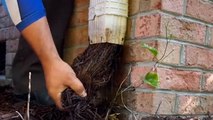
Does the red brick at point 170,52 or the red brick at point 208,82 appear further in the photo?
the red brick at point 208,82

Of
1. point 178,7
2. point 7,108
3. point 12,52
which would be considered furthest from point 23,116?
point 12,52

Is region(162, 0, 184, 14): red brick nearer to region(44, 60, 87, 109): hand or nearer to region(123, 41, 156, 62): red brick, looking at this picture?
region(123, 41, 156, 62): red brick

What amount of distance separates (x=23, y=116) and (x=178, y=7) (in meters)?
0.69

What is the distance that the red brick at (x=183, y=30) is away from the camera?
1.14m

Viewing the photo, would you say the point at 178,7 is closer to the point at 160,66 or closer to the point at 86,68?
the point at 160,66

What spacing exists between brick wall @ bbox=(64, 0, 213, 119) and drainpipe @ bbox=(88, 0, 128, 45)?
0.04 metres

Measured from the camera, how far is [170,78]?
3.76 ft

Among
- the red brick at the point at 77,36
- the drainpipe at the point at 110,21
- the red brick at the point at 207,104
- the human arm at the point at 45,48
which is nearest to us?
the human arm at the point at 45,48

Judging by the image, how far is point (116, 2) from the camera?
3.88ft

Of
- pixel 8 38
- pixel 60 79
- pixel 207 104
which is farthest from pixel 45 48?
pixel 8 38

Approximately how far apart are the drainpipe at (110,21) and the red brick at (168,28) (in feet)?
0.19

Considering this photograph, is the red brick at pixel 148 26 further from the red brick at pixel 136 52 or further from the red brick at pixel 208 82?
the red brick at pixel 208 82

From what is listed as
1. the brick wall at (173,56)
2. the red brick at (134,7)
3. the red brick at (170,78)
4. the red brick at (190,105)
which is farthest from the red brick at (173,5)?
the red brick at (190,105)

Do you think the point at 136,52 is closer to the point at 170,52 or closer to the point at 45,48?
the point at 170,52
